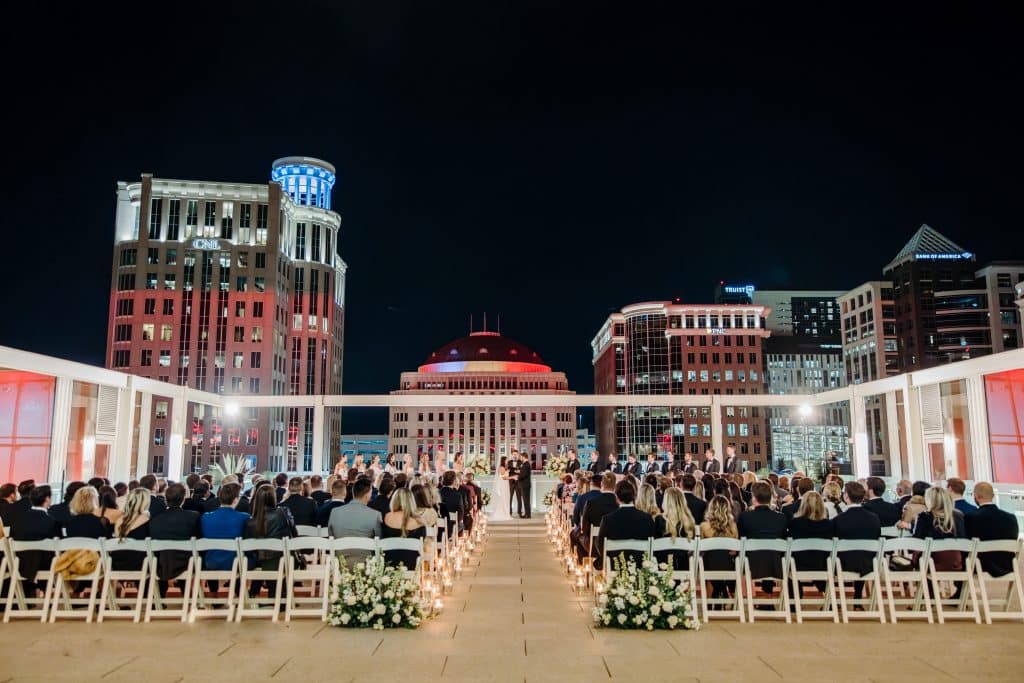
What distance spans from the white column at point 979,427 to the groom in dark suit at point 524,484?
1040 centimetres

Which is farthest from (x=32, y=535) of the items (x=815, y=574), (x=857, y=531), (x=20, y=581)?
(x=857, y=531)

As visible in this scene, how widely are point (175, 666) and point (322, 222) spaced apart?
107 meters

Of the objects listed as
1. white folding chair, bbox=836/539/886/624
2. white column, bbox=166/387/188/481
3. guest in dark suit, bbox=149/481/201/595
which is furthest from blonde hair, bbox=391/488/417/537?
white column, bbox=166/387/188/481

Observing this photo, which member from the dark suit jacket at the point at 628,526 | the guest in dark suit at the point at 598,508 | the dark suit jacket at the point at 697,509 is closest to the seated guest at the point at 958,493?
the dark suit jacket at the point at 697,509

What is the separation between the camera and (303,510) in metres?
9.65

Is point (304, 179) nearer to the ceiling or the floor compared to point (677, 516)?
nearer to the ceiling

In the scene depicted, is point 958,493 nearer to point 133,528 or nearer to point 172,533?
point 172,533

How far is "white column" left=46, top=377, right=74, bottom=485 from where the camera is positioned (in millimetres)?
16391

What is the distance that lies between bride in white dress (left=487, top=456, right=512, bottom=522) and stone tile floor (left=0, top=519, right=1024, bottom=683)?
39.7 feet

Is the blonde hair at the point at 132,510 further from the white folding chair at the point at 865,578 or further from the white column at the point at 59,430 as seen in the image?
the white column at the point at 59,430

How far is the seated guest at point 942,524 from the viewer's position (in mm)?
7746

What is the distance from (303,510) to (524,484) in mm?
10657

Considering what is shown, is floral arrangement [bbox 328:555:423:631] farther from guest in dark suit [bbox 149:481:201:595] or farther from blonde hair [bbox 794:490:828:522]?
blonde hair [bbox 794:490:828:522]

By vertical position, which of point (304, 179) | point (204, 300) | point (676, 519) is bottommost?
point (676, 519)
